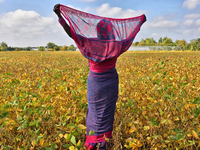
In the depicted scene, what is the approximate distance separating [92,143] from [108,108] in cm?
45

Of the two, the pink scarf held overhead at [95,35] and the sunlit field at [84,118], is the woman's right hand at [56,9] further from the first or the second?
the sunlit field at [84,118]

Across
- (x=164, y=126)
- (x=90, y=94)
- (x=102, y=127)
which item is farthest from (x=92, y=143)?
(x=164, y=126)

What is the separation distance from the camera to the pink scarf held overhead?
1.40 metres

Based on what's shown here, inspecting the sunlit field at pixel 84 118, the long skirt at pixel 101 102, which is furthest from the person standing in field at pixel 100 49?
the sunlit field at pixel 84 118

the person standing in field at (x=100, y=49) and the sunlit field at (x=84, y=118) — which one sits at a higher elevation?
the person standing in field at (x=100, y=49)

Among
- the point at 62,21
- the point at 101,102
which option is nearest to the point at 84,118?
the point at 101,102

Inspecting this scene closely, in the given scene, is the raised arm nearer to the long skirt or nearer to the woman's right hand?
the woman's right hand

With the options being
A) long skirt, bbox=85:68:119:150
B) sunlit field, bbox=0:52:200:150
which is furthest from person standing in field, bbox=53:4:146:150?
sunlit field, bbox=0:52:200:150

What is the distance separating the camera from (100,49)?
1.41 m

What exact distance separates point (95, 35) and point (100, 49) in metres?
0.16

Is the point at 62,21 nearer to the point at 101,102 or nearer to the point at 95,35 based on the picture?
the point at 95,35

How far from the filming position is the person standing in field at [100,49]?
1406mm

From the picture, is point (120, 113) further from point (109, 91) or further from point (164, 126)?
point (109, 91)

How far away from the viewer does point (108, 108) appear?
1.60 metres
